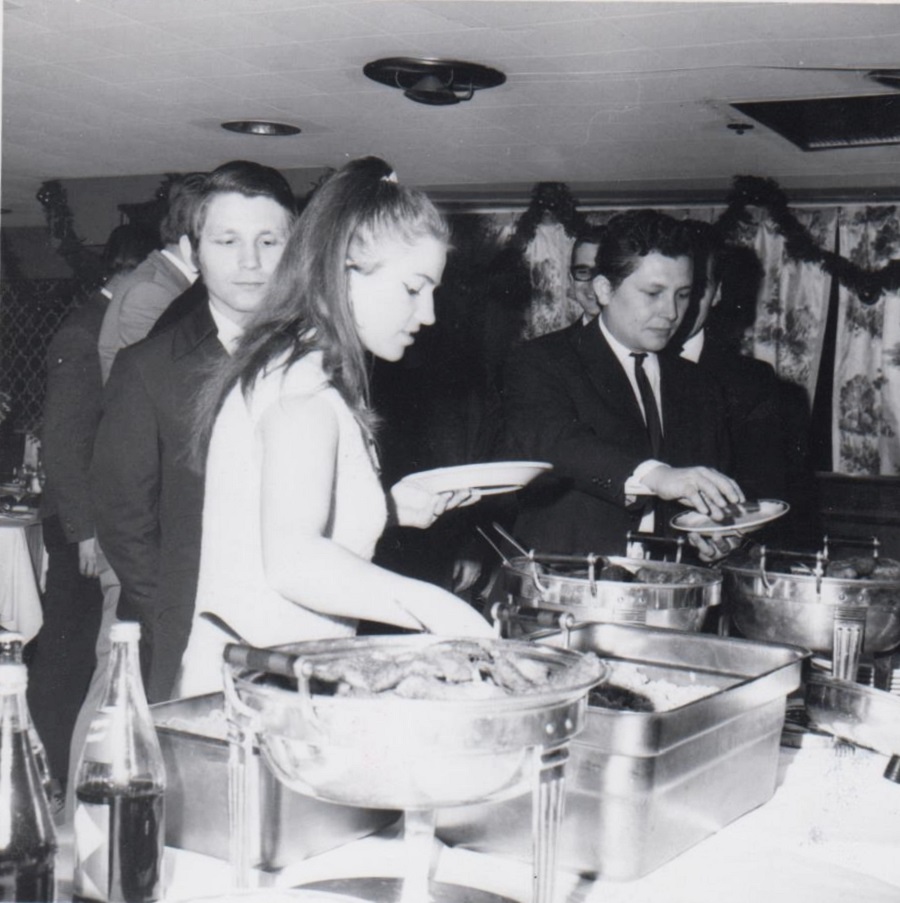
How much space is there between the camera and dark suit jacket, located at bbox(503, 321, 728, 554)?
2.44 metres

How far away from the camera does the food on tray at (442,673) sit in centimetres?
86

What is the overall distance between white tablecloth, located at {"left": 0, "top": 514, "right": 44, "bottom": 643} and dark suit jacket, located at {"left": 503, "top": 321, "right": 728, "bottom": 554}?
1.95 meters

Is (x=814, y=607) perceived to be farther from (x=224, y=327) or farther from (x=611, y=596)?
(x=224, y=327)

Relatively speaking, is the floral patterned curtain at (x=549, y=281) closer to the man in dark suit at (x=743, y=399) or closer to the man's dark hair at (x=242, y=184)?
the man in dark suit at (x=743, y=399)

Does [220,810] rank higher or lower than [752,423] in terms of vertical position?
lower

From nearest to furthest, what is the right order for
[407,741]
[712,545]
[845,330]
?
[407,741] → [712,545] → [845,330]

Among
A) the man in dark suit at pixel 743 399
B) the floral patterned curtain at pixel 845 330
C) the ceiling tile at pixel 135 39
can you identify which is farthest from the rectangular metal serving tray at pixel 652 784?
the floral patterned curtain at pixel 845 330

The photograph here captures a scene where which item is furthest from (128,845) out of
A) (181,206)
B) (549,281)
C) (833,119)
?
(549,281)

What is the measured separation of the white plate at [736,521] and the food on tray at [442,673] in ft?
3.38

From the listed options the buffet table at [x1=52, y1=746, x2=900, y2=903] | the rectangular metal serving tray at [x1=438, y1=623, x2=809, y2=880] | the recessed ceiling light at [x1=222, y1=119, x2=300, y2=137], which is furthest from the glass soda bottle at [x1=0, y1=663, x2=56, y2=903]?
the recessed ceiling light at [x1=222, y1=119, x2=300, y2=137]

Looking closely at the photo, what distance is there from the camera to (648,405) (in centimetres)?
263

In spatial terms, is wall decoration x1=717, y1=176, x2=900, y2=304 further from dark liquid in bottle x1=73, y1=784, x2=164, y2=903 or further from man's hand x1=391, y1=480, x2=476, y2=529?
dark liquid in bottle x1=73, y1=784, x2=164, y2=903

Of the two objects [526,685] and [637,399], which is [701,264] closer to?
[637,399]

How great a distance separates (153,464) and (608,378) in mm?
1064
